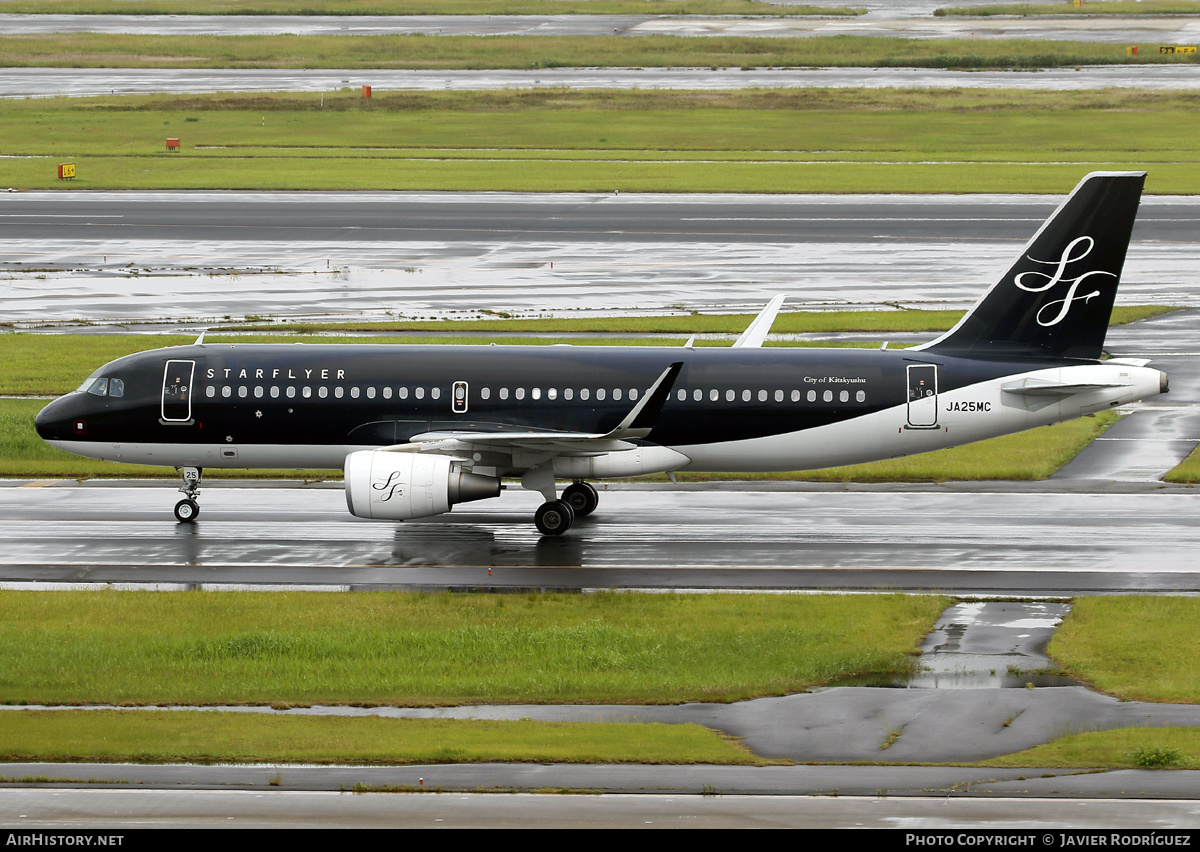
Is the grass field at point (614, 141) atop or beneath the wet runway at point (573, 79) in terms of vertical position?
beneath

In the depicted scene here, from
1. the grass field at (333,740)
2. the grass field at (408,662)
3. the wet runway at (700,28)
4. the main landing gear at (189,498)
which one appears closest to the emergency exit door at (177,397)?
the main landing gear at (189,498)

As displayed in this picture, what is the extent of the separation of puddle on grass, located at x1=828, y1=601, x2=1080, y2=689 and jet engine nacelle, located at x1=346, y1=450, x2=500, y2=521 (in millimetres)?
12046

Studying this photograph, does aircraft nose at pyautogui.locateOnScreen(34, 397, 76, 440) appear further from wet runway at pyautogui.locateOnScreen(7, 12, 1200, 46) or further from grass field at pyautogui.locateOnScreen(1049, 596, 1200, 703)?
wet runway at pyautogui.locateOnScreen(7, 12, 1200, 46)

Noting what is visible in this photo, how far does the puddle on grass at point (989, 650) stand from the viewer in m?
27.1

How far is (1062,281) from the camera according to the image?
38.5 m

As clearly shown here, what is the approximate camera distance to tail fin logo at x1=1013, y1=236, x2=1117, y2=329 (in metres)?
38.3

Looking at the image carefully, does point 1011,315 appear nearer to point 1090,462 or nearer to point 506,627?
point 1090,462

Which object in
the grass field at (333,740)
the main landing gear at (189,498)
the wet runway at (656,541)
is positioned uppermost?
the main landing gear at (189,498)

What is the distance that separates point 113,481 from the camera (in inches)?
1737

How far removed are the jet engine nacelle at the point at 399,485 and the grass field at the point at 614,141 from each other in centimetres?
6357

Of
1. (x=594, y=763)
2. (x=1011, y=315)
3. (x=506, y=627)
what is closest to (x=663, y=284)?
(x=1011, y=315)

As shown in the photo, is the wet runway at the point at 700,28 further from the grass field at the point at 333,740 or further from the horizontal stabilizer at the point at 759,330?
the grass field at the point at 333,740

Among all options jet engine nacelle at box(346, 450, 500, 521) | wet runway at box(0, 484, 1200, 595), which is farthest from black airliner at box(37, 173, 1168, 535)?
wet runway at box(0, 484, 1200, 595)

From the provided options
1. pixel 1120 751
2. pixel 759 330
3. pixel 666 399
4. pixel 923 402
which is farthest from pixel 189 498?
pixel 1120 751
